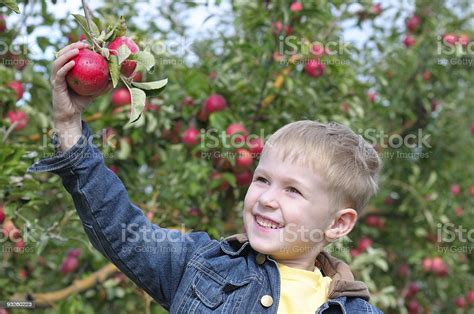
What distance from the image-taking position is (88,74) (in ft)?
3.86

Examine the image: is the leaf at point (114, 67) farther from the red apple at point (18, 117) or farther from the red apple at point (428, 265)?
the red apple at point (428, 265)

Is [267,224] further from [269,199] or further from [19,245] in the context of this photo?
[19,245]

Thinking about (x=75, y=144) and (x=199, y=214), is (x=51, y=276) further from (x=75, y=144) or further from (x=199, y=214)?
(x=75, y=144)

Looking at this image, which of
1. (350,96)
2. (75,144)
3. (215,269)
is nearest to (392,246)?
(350,96)

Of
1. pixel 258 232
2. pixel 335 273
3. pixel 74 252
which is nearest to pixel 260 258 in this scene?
pixel 258 232

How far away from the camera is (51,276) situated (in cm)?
314

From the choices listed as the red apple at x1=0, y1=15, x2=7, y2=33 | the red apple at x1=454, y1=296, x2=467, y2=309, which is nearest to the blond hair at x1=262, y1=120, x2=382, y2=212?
the red apple at x1=0, y1=15, x2=7, y2=33

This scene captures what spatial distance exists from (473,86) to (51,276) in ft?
8.93

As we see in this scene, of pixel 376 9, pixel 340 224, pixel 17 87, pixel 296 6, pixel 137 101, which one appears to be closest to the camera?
pixel 137 101

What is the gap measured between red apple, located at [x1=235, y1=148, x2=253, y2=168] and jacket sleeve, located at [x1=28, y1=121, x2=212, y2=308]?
106 centimetres

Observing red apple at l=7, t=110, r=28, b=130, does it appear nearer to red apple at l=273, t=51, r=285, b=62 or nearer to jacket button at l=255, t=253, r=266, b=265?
red apple at l=273, t=51, r=285, b=62

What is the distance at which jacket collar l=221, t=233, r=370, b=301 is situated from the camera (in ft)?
4.50

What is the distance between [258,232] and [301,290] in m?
0.15

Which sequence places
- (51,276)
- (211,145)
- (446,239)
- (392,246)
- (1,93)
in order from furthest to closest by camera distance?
(392,246) < (446,239) < (51,276) < (211,145) < (1,93)
